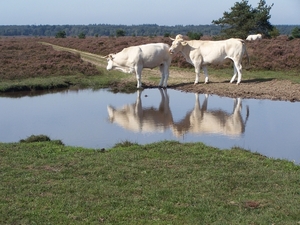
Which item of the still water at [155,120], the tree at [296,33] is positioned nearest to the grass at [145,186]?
the still water at [155,120]

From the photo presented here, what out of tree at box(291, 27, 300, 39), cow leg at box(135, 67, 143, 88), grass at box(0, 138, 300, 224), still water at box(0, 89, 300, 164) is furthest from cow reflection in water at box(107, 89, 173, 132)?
tree at box(291, 27, 300, 39)

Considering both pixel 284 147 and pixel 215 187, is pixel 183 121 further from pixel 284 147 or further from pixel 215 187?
pixel 215 187

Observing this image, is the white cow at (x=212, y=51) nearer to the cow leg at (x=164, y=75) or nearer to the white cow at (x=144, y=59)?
the white cow at (x=144, y=59)

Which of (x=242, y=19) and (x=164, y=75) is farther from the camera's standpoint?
(x=242, y=19)

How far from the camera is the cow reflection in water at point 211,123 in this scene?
444 inches

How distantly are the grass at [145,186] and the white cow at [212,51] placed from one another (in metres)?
9.15

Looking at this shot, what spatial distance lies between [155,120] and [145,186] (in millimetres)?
6051

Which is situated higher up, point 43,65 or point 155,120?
point 43,65

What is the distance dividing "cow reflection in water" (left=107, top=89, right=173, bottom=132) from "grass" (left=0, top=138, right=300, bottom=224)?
2738 mm

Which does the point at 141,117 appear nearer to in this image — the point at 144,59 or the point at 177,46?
the point at 144,59

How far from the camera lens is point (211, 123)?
1218 cm

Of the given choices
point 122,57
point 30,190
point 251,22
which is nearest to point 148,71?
point 122,57

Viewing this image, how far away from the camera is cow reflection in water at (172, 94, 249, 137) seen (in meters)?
11.3

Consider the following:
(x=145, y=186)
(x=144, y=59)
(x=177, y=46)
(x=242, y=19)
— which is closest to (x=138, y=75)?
(x=144, y=59)
